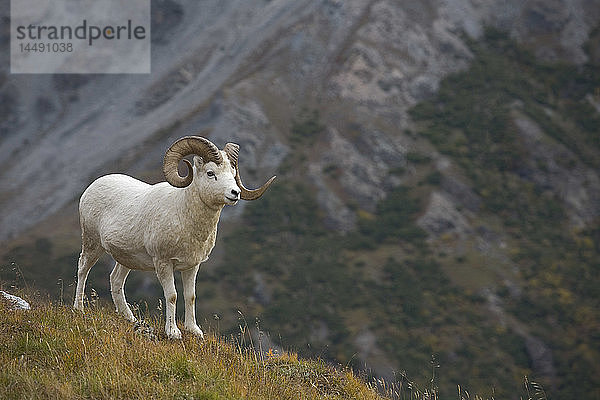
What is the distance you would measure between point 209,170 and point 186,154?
0.45 metres

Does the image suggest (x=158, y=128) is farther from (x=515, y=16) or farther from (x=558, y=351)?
(x=515, y=16)

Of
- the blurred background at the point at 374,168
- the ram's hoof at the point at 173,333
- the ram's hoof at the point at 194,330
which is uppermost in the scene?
the ram's hoof at the point at 173,333

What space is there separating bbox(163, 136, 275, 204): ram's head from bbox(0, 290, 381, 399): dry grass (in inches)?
79.2

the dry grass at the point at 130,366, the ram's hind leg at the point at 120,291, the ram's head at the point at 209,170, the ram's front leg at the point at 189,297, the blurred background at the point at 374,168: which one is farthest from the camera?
the blurred background at the point at 374,168

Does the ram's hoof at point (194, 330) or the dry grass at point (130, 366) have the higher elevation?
the dry grass at point (130, 366)

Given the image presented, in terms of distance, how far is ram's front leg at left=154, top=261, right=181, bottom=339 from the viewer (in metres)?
9.27

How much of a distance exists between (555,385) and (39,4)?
8057 cm

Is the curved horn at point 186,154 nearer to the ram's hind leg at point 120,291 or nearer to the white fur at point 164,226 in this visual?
the white fur at point 164,226

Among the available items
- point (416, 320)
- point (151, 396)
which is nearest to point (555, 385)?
point (416, 320)

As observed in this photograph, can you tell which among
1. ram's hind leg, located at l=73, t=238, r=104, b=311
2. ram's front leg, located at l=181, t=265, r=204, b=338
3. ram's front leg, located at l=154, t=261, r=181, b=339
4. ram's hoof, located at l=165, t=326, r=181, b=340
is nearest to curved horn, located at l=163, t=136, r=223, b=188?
ram's front leg, located at l=154, t=261, r=181, b=339

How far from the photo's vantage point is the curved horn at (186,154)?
30.2ft

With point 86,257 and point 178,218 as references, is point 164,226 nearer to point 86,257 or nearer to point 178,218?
point 178,218

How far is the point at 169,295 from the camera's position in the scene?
368 inches

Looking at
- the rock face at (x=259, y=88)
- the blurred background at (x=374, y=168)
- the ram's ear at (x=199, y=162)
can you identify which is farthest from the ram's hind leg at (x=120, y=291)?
the rock face at (x=259, y=88)
